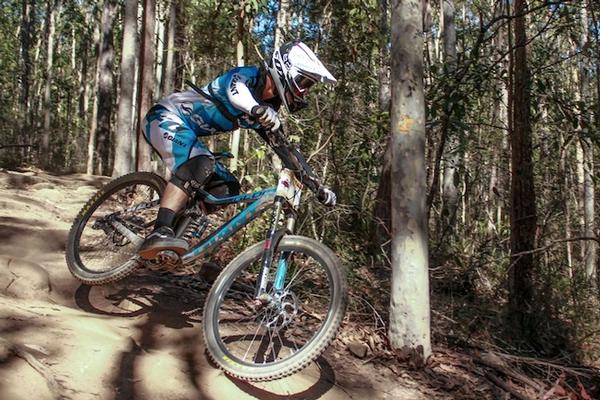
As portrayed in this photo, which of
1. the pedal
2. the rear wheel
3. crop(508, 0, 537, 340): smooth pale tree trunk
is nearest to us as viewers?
the pedal

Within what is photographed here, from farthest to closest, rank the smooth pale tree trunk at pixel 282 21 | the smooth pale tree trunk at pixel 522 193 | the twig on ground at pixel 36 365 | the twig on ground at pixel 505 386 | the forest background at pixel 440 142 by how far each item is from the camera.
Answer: the smooth pale tree trunk at pixel 282 21
the smooth pale tree trunk at pixel 522 193
the forest background at pixel 440 142
the twig on ground at pixel 505 386
the twig on ground at pixel 36 365

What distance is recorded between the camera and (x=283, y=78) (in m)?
3.60

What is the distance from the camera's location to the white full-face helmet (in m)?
3.52

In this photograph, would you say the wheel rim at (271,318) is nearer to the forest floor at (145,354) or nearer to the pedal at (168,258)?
the forest floor at (145,354)

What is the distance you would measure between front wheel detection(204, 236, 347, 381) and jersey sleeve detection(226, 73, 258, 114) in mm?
915

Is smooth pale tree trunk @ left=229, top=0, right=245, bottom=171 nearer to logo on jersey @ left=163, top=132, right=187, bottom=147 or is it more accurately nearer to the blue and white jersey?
the blue and white jersey

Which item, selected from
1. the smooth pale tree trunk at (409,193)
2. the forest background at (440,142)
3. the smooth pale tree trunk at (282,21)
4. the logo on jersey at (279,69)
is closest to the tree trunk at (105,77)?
the forest background at (440,142)

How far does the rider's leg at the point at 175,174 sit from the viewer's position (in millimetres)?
3863

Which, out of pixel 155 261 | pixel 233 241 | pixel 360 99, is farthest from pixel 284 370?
pixel 360 99

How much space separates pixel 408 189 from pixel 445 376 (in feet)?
4.88

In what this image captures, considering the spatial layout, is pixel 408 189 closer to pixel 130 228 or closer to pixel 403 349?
pixel 403 349

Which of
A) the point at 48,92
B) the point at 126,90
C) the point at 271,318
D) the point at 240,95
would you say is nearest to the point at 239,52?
the point at 126,90

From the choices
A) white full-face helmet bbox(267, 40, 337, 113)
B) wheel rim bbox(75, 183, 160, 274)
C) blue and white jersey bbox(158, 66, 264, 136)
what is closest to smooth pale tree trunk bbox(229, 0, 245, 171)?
wheel rim bbox(75, 183, 160, 274)

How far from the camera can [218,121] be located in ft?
13.3
